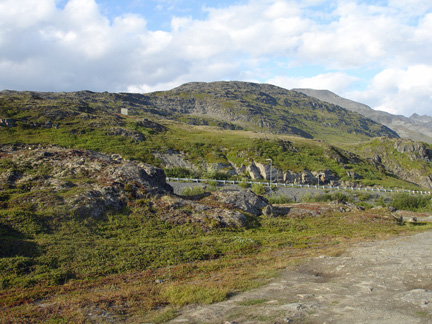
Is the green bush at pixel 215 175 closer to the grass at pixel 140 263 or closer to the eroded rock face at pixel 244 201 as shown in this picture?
the eroded rock face at pixel 244 201

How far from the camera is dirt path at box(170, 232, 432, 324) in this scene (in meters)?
9.99

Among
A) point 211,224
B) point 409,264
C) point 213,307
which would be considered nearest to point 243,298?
point 213,307

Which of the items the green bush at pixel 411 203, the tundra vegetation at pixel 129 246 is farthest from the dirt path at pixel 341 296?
the green bush at pixel 411 203

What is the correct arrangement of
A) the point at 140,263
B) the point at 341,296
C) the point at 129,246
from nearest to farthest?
1. the point at 341,296
2. the point at 140,263
3. the point at 129,246

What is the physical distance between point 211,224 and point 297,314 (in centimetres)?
1702

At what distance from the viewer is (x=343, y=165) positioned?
320ft

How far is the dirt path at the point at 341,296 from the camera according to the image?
999 centimetres

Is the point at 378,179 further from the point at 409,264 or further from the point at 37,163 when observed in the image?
the point at 37,163

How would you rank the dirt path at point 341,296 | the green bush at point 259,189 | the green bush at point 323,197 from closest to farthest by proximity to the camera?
the dirt path at point 341,296, the green bush at point 323,197, the green bush at point 259,189

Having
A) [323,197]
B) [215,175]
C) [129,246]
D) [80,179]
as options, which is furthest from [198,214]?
[215,175]

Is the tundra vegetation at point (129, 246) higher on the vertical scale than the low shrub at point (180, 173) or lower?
lower

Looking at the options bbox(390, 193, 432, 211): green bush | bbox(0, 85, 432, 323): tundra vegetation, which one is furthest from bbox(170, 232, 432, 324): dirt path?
bbox(390, 193, 432, 211): green bush

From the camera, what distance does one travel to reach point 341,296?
12.0 metres

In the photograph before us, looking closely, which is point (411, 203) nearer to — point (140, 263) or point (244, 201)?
point (244, 201)
